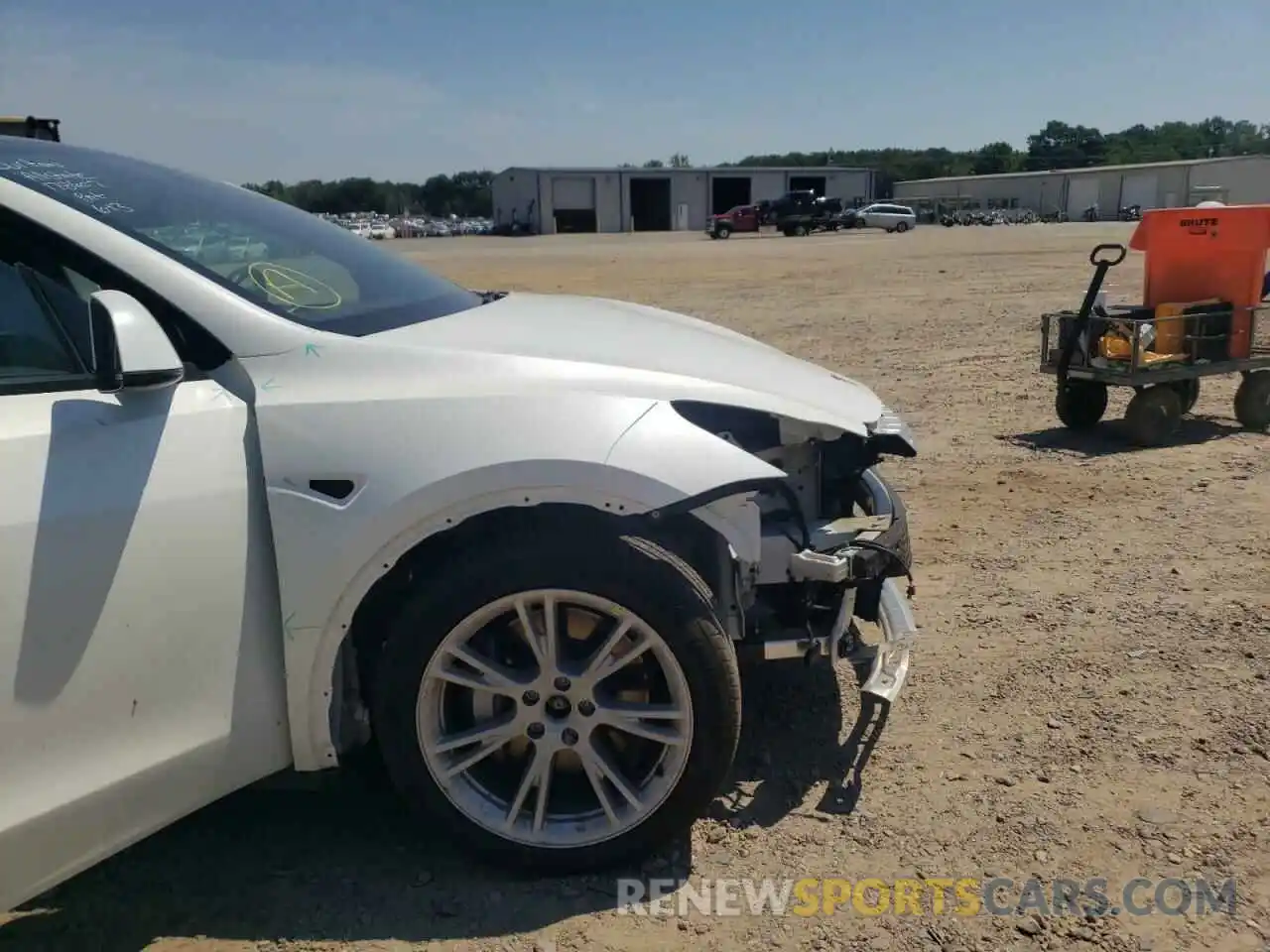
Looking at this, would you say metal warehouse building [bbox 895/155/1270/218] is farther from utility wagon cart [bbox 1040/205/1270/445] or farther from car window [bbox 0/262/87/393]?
car window [bbox 0/262/87/393]

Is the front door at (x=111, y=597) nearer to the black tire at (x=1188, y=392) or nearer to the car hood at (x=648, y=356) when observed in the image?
the car hood at (x=648, y=356)

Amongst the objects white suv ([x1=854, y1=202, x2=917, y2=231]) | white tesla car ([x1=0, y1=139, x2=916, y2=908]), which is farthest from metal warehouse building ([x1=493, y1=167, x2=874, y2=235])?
white tesla car ([x1=0, y1=139, x2=916, y2=908])

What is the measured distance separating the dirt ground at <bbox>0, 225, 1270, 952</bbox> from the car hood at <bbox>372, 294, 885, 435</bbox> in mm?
1109

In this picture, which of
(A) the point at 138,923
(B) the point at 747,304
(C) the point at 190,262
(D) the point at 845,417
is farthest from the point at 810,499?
(B) the point at 747,304

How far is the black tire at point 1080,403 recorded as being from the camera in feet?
23.5

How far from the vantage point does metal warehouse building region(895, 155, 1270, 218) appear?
2447 inches

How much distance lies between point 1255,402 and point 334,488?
681 cm

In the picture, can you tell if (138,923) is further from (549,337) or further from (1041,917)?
(1041,917)

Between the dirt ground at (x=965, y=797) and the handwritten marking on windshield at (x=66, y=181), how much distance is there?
1.60 m

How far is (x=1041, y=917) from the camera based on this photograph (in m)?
2.54

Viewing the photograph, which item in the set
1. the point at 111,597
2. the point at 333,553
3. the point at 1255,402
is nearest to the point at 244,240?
the point at 333,553

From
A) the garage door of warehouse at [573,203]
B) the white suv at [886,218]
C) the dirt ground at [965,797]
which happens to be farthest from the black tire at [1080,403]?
the garage door of warehouse at [573,203]

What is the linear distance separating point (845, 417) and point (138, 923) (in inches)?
A: 91.7

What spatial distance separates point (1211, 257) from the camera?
23.1 ft
